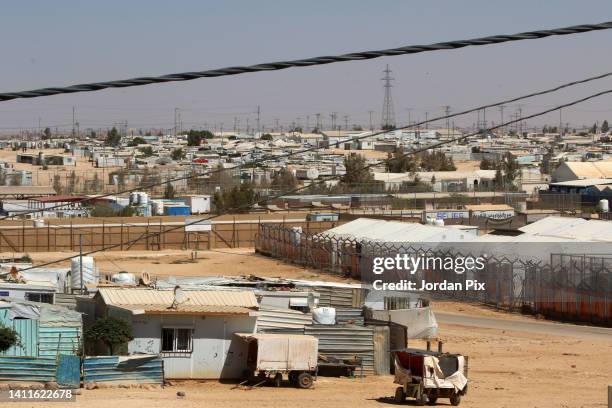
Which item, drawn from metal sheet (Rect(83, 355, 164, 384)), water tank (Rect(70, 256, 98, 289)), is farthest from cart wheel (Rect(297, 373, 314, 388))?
water tank (Rect(70, 256, 98, 289))

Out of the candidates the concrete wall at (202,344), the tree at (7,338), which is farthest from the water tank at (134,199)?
the tree at (7,338)

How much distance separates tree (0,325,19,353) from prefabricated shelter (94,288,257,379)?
1942 millimetres

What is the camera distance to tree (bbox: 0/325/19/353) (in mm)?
16828

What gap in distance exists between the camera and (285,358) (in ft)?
59.2

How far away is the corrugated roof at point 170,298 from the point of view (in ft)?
61.4

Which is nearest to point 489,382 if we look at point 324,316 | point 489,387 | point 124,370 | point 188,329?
point 489,387

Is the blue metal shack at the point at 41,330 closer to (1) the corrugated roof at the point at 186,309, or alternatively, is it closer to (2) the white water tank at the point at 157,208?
(1) the corrugated roof at the point at 186,309

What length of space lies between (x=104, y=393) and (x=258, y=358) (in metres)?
2.64

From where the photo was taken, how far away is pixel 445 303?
30.3m

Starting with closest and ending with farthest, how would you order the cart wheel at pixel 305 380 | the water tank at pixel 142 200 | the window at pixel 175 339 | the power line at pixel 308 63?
the power line at pixel 308 63 → the cart wheel at pixel 305 380 → the window at pixel 175 339 → the water tank at pixel 142 200

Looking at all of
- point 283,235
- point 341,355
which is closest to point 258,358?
point 341,355

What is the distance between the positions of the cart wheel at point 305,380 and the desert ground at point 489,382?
5.2 inches

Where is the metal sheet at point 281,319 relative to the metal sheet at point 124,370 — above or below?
above

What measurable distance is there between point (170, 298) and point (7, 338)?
3105 millimetres
